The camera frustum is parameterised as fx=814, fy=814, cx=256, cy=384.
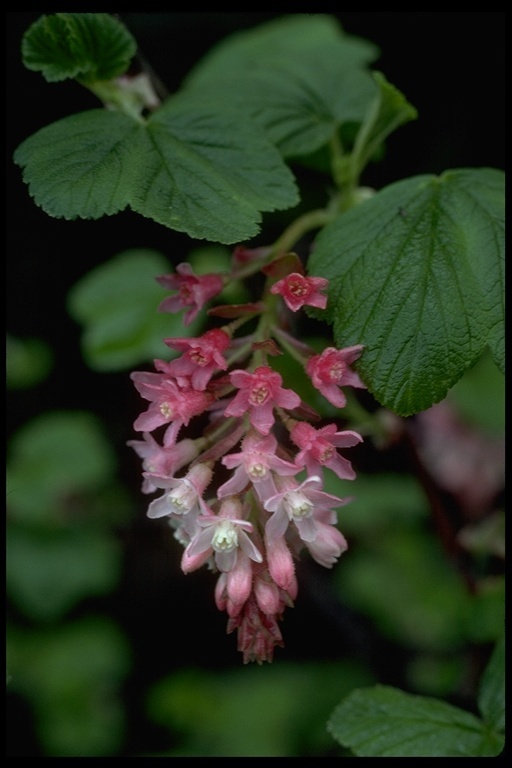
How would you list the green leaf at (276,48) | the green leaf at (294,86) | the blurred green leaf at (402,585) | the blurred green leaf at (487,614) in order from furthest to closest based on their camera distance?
the blurred green leaf at (402,585), the green leaf at (276,48), the blurred green leaf at (487,614), the green leaf at (294,86)

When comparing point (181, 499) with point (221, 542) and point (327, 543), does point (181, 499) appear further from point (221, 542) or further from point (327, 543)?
point (327, 543)

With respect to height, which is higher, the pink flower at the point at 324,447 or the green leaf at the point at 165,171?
the green leaf at the point at 165,171

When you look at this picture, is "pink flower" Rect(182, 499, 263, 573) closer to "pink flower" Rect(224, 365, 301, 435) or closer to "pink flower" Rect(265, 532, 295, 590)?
"pink flower" Rect(265, 532, 295, 590)

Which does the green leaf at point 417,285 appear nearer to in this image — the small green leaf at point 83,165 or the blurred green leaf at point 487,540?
A: the small green leaf at point 83,165

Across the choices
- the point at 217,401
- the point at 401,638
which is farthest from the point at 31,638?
the point at 217,401

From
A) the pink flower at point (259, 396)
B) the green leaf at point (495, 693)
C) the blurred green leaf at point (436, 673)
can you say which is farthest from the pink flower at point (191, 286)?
the blurred green leaf at point (436, 673)

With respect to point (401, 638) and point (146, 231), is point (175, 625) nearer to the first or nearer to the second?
point (401, 638)

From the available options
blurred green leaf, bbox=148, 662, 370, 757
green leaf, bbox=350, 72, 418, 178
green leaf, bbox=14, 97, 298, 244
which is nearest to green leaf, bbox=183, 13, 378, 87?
green leaf, bbox=350, 72, 418, 178
